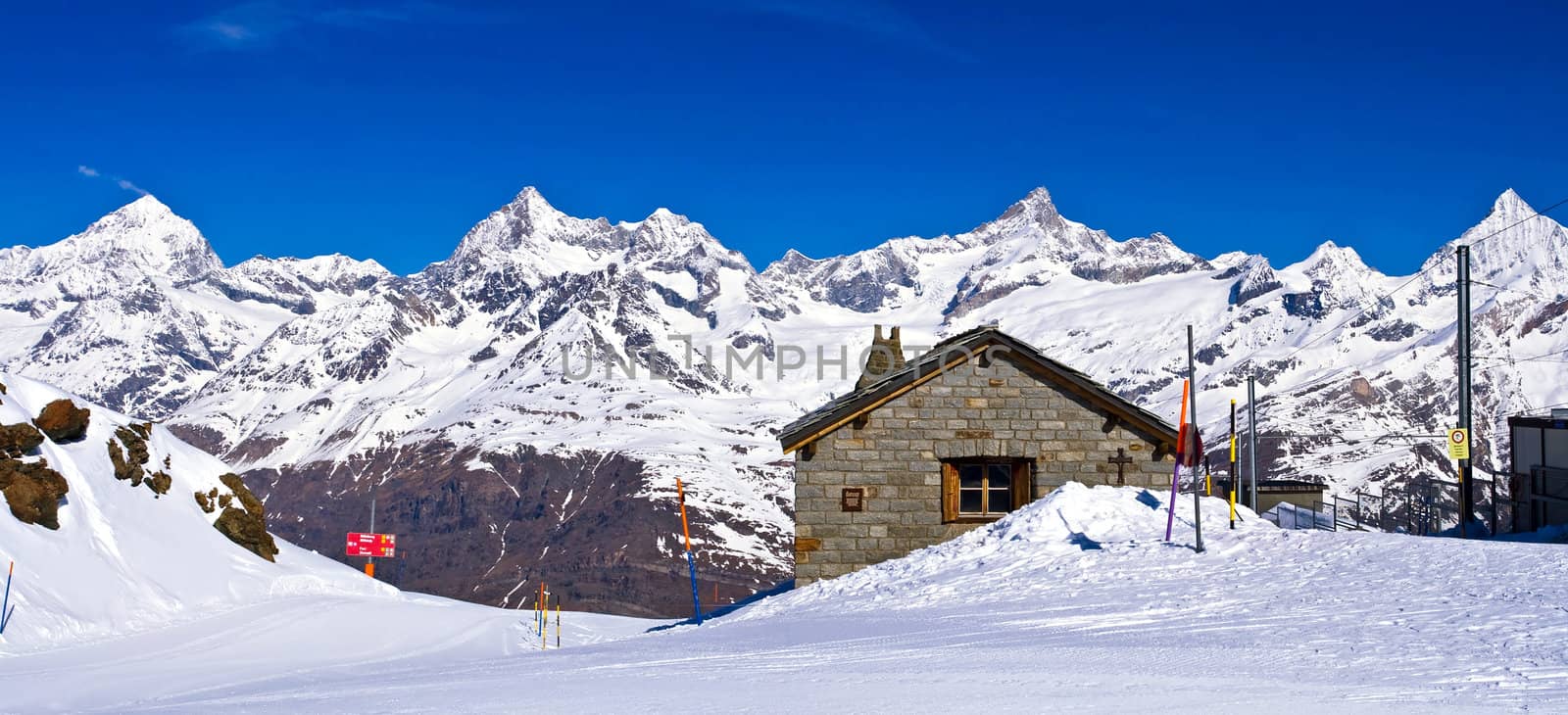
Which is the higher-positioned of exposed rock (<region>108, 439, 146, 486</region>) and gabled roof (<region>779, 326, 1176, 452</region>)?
gabled roof (<region>779, 326, 1176, 452</region>)

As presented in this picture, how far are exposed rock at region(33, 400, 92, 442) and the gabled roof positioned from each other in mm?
18009

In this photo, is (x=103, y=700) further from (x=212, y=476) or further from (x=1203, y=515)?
(x=212, y=476)

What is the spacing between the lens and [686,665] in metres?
12.8

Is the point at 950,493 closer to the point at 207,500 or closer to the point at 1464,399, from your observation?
the point at 1464,399

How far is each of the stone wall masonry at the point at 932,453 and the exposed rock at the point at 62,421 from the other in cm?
1859

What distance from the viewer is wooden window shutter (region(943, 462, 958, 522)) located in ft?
75.7

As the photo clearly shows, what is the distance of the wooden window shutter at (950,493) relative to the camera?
23062mm

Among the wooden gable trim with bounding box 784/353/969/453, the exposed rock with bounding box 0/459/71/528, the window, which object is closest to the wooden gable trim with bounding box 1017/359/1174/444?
the wooden gable trim with bounding box 784/353/969/453

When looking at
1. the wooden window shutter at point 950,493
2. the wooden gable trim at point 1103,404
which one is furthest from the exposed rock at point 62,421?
the wooden gable trim at point 1103,404

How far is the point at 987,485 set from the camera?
2364cm

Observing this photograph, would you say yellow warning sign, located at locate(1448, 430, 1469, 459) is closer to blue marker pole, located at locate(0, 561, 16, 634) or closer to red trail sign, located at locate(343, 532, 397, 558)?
blue marker pole, located at locate(0, 561, 16, 634)

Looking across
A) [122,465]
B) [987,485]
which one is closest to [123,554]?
[122,465]

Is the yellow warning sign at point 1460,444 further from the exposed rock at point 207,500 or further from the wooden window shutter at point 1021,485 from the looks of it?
the exposed rock at point 207,500

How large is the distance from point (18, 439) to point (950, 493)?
20.0 metres
